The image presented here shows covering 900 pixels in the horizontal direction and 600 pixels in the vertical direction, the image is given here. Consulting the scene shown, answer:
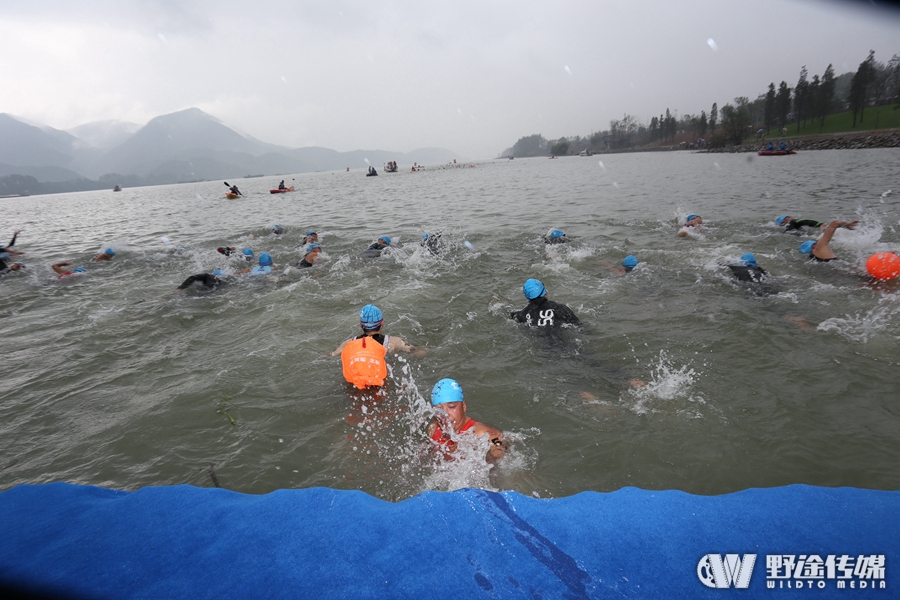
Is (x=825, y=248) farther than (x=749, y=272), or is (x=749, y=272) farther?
(x=825, y=248)

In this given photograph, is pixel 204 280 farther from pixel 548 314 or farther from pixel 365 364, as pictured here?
pixel 548 314

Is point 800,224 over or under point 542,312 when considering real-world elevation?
over

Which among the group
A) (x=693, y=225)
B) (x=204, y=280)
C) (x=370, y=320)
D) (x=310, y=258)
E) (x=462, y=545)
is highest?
(x=693, y=225)

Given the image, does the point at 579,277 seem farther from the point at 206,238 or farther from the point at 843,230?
the point at 206,238

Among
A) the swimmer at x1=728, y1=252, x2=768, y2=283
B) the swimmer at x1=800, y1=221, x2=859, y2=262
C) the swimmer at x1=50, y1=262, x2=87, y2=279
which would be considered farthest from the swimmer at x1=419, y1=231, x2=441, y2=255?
the swimmer at x1=50, y1=262, x2=87, y2=279

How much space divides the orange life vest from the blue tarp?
2.81 m

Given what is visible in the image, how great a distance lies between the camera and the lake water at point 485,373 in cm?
409

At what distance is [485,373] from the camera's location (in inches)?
238

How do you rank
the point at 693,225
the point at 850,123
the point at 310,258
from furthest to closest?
the point at 850,123 < the point at 693,225 < the point at 310,258

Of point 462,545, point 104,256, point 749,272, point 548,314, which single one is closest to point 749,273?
point 749,272

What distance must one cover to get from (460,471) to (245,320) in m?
6.96

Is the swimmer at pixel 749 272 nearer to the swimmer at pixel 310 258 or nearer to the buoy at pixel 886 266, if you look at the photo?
the buoy at pixel 886 266

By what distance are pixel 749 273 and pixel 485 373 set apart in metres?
7.01

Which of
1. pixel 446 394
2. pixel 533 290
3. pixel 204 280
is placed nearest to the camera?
pixel 446 394
